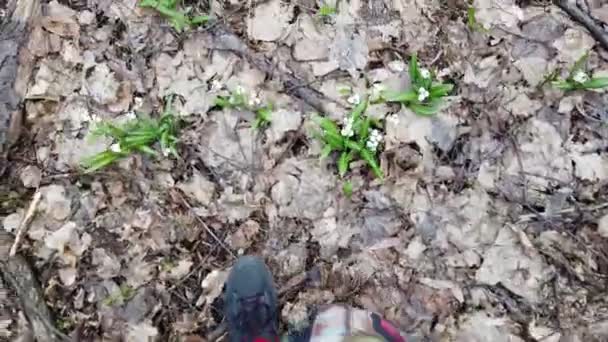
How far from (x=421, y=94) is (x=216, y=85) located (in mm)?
1118

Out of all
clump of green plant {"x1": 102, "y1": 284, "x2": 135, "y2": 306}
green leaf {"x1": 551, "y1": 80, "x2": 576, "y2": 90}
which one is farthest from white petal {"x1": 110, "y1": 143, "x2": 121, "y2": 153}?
green leaf {"x1": 551, "y1": 80, "x2": 576, "y2": 90}

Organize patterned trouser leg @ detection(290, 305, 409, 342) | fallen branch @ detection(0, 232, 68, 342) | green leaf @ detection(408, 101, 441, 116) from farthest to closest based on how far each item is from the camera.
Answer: green leaf @ detection(408, 101, 441, 116) → fallen branch @ detection(0, 232, 68, 342) → patterned trouser leg @ detection(290, 305, 409, 342)

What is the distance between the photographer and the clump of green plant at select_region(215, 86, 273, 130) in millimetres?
3303

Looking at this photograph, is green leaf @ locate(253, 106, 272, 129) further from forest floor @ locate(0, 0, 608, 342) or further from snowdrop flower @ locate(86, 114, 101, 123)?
snowdrop flower @ locate(86, 114, 101, 123)

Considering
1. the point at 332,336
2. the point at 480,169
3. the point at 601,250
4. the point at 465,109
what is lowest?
the point at 332,336

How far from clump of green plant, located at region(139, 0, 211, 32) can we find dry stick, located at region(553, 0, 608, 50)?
1983 mm

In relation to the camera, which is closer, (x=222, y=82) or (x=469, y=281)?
(x=469, y=281)

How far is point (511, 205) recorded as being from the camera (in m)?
3.22

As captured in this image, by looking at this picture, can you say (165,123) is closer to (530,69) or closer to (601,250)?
(530,69)

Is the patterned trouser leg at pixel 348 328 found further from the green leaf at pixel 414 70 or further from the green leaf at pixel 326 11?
the green leaf at pixel 326 11

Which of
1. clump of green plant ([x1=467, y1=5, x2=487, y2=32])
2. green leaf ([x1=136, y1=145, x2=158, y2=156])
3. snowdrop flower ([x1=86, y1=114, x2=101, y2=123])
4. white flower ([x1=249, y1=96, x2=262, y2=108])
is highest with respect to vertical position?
clump of green plant ([x1=467, y1=5, x2=487, y2=32])

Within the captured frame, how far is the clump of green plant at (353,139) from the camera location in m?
3.20

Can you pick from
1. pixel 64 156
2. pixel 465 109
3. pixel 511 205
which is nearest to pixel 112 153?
pixel 64 156

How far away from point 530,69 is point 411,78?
2.17 ft
